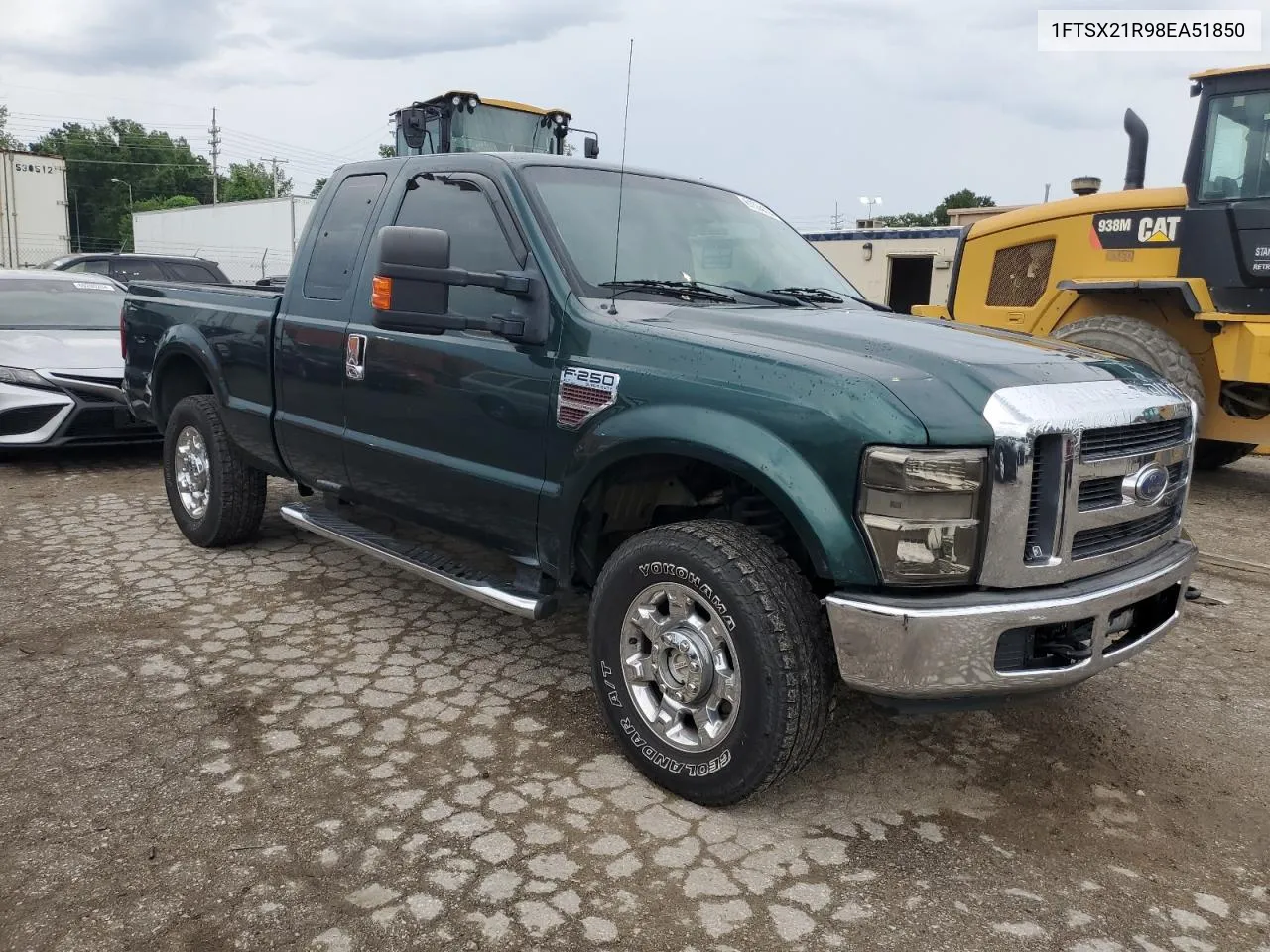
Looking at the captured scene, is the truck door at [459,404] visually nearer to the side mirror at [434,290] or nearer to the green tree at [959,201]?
the side mirror at [434,290]

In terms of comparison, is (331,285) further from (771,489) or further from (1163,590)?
(1163,590)

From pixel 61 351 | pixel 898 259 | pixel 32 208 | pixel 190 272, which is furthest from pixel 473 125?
pixel 32 208

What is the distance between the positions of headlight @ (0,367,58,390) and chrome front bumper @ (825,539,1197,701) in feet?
22.0

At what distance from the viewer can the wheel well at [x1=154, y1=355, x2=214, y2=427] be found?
5.59m

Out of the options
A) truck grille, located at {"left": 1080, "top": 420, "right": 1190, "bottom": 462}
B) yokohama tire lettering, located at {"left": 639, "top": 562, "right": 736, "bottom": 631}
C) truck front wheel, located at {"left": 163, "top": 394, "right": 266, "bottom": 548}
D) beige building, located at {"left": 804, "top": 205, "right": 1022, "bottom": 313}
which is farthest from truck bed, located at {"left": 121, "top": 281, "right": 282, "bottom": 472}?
beige building, located at {"left": 804, "top": 205, "right": 1022, "bottom": 313}

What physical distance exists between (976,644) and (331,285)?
312cm

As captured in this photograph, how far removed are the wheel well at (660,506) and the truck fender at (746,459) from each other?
86 mm

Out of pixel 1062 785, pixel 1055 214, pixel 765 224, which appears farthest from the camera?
pixel 1055 214

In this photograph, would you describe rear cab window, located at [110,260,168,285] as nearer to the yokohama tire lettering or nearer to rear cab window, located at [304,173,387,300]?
rear cab window, located at [304,173,387,300]

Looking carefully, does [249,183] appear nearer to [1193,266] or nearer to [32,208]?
[32,208]

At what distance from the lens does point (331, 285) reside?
445 cm

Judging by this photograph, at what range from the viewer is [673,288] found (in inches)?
142

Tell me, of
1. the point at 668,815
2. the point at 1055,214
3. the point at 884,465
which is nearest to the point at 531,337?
the point at 884,465

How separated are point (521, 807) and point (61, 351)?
642 cm
